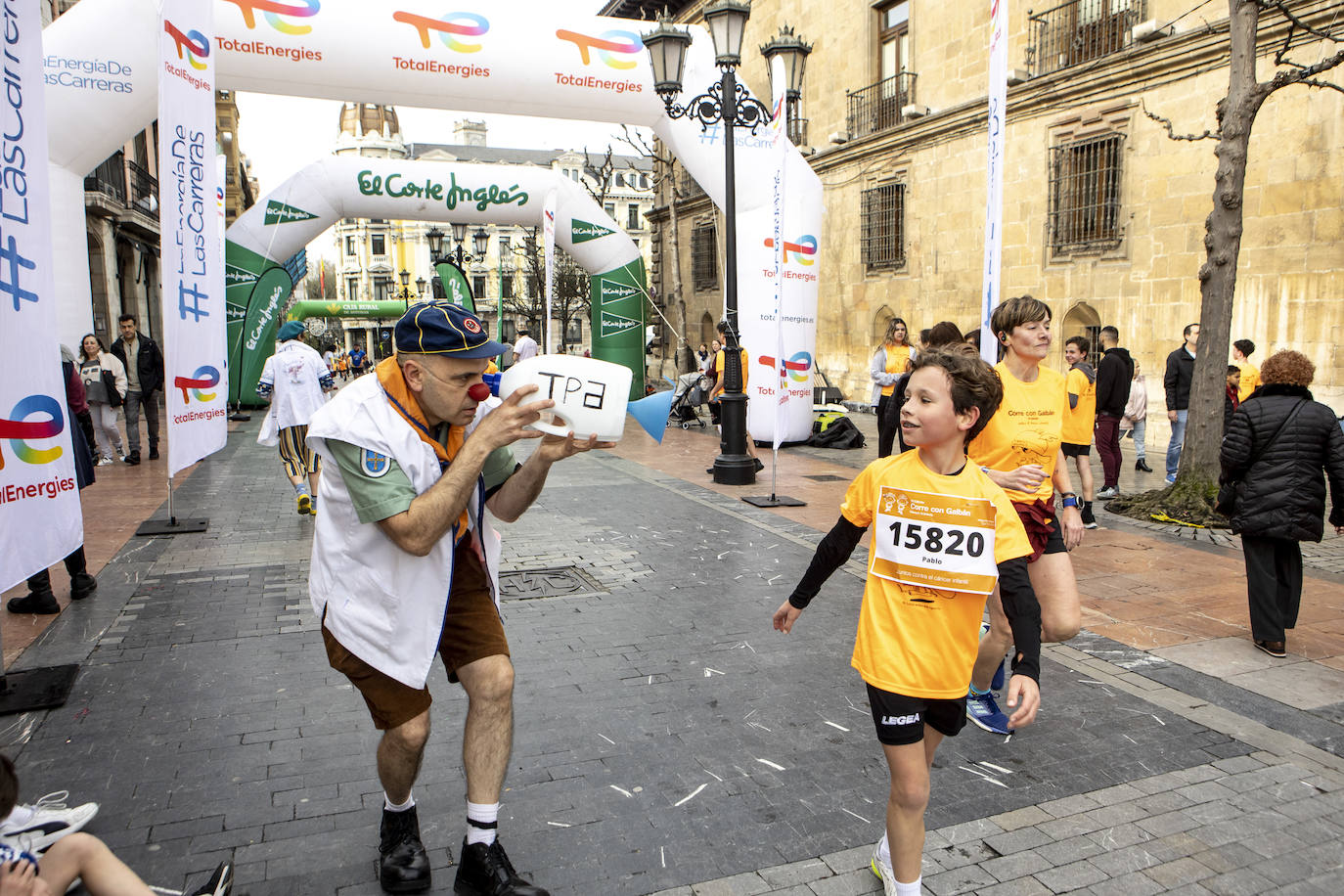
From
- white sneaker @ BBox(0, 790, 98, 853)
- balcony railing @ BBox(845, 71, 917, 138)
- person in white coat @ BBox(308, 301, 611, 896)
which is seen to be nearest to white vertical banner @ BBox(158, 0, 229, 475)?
white sneaker @ BBox(0, 790, 98, 853)

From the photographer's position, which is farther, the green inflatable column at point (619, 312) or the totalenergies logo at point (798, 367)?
the green inflatable column at point (619, 312)

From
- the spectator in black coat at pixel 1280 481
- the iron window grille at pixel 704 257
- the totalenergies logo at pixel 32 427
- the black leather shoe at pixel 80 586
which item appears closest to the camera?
the totalenergies logo at pixel 32 427

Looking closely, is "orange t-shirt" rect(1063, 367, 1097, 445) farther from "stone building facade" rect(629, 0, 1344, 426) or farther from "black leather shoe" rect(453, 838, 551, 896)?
"stone building facade" rect(629, 0, 1344, 426)

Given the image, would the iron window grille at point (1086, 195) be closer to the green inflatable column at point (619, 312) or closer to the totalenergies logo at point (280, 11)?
the green inflatable column at point (619, 312)

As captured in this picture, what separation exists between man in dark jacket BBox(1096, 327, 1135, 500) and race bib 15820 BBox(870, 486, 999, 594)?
7.87 metres

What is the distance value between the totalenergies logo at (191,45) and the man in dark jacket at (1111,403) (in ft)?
28.6

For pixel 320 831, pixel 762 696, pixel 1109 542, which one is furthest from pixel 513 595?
pixel 1109 542

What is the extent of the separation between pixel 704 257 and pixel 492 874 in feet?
90.5

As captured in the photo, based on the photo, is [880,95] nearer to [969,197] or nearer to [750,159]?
[969,197]

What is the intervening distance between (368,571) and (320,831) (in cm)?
108

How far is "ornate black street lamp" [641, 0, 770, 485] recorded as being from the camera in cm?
968

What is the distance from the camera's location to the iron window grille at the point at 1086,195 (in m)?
14.5

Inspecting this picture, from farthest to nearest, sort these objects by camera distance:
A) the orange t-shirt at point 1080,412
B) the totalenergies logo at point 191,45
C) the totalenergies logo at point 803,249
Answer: the totalenergies logo at point 803,249 → the orange t-shirt at point 1080,412 → the totalenergies logo at point 191,45

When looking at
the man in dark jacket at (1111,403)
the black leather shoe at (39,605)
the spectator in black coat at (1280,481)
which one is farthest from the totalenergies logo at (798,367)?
the black leather shoe at (39,605)
